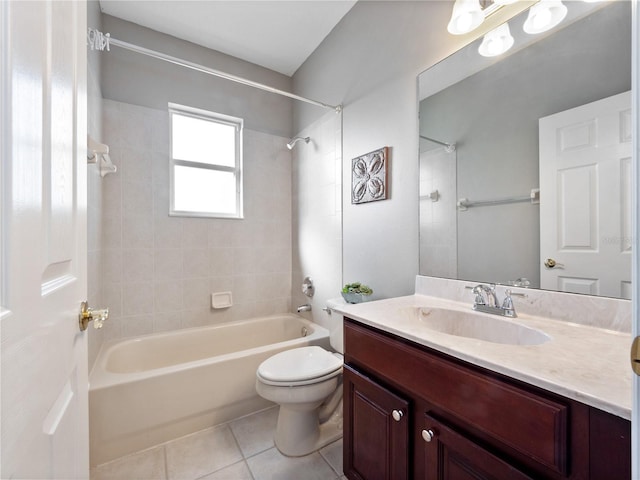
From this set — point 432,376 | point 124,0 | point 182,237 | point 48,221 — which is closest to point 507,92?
point 432,376

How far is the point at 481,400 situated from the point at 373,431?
523 millimetres

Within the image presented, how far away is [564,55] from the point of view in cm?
100

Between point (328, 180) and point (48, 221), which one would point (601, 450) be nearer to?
point (48, 221)

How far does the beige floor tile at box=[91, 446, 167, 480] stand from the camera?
53.6 inches

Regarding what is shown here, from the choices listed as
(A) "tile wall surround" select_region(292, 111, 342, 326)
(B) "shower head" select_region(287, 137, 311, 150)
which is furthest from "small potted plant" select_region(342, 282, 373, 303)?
(B) "shower head" select_region(287, 137, 311, 150)

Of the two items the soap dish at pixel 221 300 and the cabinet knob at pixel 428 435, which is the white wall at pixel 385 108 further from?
the soap dish at pixel 221 300

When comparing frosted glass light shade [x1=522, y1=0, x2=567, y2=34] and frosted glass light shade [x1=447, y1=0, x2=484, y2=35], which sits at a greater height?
frosted glass light shade [x1=447, y1=0, x2=484, y2=35]

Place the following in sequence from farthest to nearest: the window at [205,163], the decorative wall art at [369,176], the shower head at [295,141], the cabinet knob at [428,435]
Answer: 1. the shower head at [295,141]
2. the window at [205,163]
3. the decorative wall art at [369,176]
4. the cabinet knob at [428,435]

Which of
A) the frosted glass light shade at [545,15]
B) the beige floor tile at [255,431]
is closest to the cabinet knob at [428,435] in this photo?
the beige floor tile at [255,431]

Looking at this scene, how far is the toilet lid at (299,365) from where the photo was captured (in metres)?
1.44

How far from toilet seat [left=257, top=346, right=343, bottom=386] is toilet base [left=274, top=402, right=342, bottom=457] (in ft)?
0.68

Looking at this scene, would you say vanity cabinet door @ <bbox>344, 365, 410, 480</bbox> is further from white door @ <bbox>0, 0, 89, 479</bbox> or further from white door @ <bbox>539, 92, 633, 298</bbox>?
white door @ <bbox>0, 0, 89, 479</bbox>

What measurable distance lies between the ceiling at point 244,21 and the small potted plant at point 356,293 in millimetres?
1945

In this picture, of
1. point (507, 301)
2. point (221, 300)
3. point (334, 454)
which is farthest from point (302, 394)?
point (221, 300)
